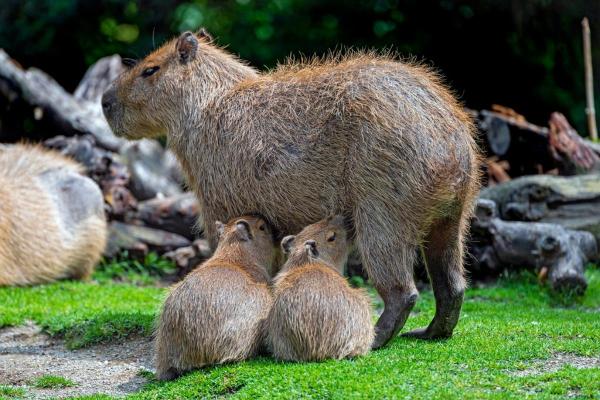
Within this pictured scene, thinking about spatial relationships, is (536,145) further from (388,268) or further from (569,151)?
(388,268)

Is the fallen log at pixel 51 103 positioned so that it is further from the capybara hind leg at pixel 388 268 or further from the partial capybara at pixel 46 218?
the capybara hind leg at pixel 388 268

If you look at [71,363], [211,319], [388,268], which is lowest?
[71,363]

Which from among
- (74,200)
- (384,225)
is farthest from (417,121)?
(74,200)

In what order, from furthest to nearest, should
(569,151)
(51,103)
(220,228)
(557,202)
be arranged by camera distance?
(51,103) → (569,151) → (557,202) → (220,228)

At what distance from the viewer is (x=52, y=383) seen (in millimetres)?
5469

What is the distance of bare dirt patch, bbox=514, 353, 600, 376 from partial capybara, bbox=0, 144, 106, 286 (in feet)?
17.0

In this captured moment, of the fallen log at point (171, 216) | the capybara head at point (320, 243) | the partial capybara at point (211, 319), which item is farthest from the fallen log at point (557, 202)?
the partial capybara at point (211, 319)

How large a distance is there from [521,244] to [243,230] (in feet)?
12.7

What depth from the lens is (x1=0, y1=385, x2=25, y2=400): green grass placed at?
5138mm

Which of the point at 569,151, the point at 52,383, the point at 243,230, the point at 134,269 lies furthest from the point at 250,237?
the point at 569,151

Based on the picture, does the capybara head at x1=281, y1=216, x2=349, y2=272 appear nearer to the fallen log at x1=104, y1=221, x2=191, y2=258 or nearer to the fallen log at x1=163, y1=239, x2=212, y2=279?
the fallen log at x1=163, y1=239, x2=212, y2=279

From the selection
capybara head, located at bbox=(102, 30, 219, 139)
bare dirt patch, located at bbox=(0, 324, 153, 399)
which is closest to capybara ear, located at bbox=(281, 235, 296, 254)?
bare dirt patch, located at bbox=(0, 324, 153, 399)

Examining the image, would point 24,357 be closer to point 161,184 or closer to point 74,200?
point 74,200

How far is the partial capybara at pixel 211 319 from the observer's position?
498cm
